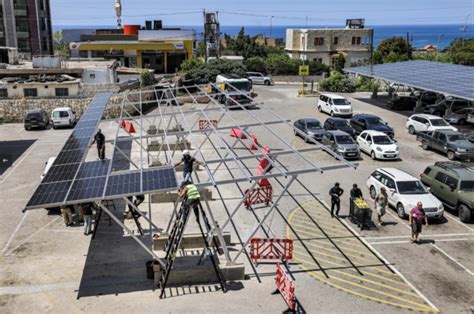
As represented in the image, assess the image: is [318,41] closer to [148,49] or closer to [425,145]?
[148,49]

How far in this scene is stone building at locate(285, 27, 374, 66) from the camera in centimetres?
8194

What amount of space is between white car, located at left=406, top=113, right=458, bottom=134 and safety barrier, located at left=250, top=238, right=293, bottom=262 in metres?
20.4

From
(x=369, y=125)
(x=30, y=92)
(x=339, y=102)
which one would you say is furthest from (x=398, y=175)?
(x=30, y=92)

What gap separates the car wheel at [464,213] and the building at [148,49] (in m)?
A: 60.7

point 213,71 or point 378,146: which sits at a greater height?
point 213,71

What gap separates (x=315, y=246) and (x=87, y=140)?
10.2 meters

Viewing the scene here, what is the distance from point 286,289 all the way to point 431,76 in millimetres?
35039

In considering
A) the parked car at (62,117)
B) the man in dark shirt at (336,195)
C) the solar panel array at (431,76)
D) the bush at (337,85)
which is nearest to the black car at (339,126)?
the solar panel array at (431,76)

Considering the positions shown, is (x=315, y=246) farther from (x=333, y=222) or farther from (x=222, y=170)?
(x=222, y=170)

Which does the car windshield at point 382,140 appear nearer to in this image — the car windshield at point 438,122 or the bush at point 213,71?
the car windshield at point 438,122

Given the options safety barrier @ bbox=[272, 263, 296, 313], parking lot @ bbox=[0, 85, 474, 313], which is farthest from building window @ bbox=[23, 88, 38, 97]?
safety barrier @ bbox=[272, 263, 296, 313]

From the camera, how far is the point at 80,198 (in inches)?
524

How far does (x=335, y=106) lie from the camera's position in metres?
40.2

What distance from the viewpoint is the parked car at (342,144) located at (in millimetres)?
27797
